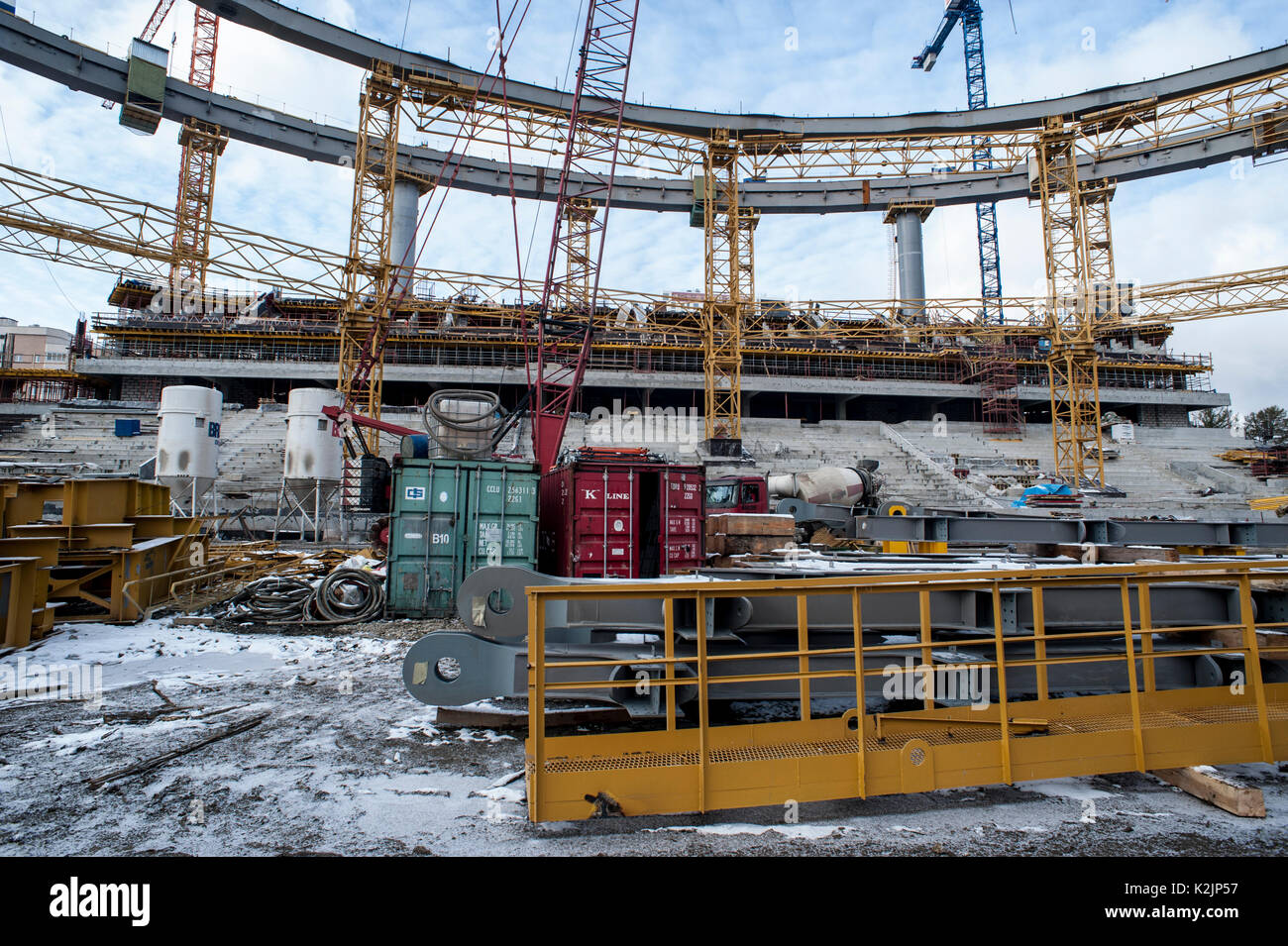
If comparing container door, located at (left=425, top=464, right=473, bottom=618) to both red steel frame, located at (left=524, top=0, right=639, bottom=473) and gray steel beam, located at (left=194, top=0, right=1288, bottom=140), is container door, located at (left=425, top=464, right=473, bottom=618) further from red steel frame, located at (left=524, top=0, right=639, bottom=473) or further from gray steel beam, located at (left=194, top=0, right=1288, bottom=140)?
gray steel beam, located at (left=194, top=0, right=1288, bottom=140)

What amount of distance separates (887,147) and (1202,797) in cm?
4249

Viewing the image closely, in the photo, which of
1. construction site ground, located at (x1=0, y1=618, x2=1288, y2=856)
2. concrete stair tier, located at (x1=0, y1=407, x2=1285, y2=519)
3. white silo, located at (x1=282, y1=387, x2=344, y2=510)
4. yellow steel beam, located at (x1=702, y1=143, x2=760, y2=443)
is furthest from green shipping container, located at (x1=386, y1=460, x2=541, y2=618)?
yellow steel beam, located at (x1=702, y1=143, x2=760, y2=443)

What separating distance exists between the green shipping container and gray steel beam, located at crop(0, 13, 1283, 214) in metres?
32.4

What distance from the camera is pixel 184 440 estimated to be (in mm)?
17938

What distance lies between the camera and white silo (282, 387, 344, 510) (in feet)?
63.2

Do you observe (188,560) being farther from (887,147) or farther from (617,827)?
(887,147)

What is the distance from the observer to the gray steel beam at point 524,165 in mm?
30062

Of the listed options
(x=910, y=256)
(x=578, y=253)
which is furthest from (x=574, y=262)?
(x=910, y=256)

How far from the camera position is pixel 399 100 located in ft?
94.7

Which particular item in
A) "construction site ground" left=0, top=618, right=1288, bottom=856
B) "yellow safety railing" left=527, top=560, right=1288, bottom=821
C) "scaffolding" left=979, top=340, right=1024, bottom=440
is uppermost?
"scaffolding" left=979, top=340, right=1024, bottom=440

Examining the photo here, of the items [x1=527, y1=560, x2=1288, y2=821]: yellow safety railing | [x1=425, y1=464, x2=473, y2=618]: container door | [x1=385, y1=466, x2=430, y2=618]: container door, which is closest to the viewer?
[x1=527, y1=560, x2=1288, y2=821]: yellow safety railing

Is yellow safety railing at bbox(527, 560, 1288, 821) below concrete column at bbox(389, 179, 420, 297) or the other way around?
below

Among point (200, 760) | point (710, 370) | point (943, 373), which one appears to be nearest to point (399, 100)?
point (710, 370)

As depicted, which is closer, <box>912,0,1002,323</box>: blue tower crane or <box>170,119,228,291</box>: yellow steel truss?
<box>170,119,228,291</box>: yellow steel truss
